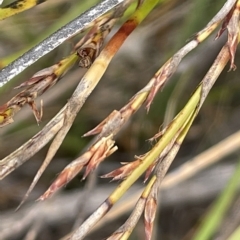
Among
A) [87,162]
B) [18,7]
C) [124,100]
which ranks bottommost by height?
[124,100]

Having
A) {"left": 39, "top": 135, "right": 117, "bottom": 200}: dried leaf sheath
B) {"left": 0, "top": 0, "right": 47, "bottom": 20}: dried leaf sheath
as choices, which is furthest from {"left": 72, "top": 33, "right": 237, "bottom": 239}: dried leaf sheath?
{"left": 0, "top": 0, "right": 47, "bottom": 20}: dried leaf sheath

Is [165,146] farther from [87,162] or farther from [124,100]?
[124,100]

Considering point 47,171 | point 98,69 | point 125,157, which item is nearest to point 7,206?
point 47,171

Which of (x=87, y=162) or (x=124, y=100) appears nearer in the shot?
(x=87, y=162)

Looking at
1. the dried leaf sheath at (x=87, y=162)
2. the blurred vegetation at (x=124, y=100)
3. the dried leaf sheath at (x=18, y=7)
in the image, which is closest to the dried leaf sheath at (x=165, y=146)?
the dried leaf sheath at (x=87, y=162)

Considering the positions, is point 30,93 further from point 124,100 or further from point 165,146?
point 124,100

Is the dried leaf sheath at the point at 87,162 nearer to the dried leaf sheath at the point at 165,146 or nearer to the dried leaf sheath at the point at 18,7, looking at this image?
the dried leaf sheath at the point at 165,146

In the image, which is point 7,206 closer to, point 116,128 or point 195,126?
point 195,126

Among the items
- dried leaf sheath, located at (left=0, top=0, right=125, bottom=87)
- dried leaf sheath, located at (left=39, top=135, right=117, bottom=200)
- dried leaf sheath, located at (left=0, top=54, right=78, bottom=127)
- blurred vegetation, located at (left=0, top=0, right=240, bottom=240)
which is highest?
dried leaf sheath, located at (left=0, top=0, right=125, bottom=87)

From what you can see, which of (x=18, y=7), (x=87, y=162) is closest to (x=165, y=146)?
(x=87, y=162)

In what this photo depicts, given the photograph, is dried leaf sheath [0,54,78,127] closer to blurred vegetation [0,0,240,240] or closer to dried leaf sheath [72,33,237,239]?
dried leaf sheath [72,33,237,239]

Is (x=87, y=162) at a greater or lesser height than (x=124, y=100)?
greater
